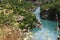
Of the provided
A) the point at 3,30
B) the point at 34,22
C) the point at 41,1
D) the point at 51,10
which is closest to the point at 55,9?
the point at 51,10

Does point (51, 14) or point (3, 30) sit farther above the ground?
point (3, 30)

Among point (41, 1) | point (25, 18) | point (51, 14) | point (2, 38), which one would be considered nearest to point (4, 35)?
point (2, 38)

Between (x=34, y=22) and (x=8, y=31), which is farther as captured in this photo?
(x=34, y=22)

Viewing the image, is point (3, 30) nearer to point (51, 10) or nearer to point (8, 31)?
point (8, 31)

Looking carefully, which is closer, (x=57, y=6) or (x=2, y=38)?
(x=2, y=38)

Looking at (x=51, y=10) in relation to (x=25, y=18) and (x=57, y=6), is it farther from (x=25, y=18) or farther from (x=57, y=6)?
(x=25, y=18)

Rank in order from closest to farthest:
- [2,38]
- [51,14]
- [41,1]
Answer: [2,38] → [51,14] → [41,1]

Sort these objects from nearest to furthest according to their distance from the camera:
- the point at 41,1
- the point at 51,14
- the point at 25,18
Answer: the point at 25,18
the point at 51,14
the point at 41,1

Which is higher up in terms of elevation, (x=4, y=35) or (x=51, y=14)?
(x=4, y=35)

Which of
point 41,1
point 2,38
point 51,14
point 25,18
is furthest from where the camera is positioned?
point 41,1
